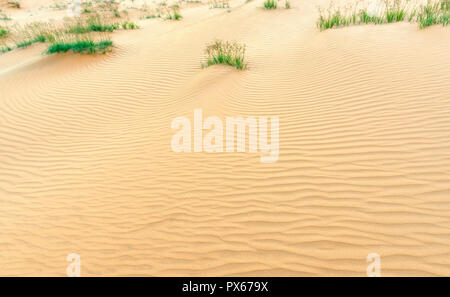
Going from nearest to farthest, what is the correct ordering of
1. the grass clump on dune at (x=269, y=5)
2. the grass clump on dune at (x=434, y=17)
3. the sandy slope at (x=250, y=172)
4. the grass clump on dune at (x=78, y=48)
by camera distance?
the sandy slope at (x=250, y=172) → the grass clump on dune at (x=434, y=17) → the grass clump on dune at (x=78, y=48) → the grass clump on dune at (x=269, y=5)

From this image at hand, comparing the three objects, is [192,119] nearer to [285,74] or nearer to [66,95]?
[285,74]

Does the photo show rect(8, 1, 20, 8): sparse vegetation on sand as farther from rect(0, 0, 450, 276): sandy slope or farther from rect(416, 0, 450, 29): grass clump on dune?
rect(416, 0, 450, 29): grass clump on dune

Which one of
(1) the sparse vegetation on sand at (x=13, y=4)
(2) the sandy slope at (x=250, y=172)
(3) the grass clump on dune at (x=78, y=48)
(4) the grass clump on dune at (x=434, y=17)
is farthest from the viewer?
(1) the sparse vegetation on sand at (x=13, y=4)

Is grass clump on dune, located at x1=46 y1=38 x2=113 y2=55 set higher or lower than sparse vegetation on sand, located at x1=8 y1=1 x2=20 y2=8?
lower

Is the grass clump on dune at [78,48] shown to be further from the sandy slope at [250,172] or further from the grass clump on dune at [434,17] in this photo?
the grass clump on dune at [434,17]

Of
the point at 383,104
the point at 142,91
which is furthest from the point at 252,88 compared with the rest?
the point at 142,91

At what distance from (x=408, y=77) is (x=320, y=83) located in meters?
1.56

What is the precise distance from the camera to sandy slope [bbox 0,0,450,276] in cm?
244

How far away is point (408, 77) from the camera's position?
4.49 metres

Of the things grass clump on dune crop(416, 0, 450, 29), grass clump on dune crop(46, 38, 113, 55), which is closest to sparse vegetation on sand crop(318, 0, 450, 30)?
grass clump on dune crop(416, 0, 450, 29)

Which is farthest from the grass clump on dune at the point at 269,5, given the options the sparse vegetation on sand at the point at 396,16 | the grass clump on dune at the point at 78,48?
the grass clump on dune at the point at 78,48

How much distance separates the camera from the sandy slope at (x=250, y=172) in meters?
2.44

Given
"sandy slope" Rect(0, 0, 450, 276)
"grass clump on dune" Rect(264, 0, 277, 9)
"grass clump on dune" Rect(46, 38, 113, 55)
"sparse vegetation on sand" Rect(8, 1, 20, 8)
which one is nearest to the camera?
"sandy slope" Rect(0, 0, 450, 276)

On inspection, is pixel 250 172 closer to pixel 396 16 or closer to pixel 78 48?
pixel 396 16
